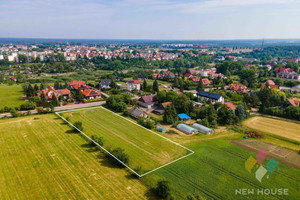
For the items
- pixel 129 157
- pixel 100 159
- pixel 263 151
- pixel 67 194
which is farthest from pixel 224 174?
pixel 67 194

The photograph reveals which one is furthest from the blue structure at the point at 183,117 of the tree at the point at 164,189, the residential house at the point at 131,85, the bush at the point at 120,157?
the residential house at the point at 131,85

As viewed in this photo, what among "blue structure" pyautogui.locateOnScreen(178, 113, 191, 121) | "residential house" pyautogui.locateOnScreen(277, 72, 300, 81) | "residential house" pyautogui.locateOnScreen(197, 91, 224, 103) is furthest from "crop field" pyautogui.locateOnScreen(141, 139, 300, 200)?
"residential house" pyautogui.locateOnScreen(277, 72, 300, 81)

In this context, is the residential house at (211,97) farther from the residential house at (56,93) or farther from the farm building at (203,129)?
the residential house at (56,93)

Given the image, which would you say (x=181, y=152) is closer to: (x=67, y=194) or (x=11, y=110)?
(x=67, y=194)

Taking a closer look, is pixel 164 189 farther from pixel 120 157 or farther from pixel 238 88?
pixel 238 88

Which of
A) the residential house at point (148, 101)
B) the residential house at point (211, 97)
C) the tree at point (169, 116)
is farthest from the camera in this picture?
the residential house at point (211, 97)

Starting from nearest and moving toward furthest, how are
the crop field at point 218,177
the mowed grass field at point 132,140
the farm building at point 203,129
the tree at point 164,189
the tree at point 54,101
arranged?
the tree at point 164,189
the crop field at point 218,177
the mowed grass field at point 132,140
the farm building at point 203,129
the tree at point 54,101

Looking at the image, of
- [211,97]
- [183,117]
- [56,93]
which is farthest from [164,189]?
[56,93]
